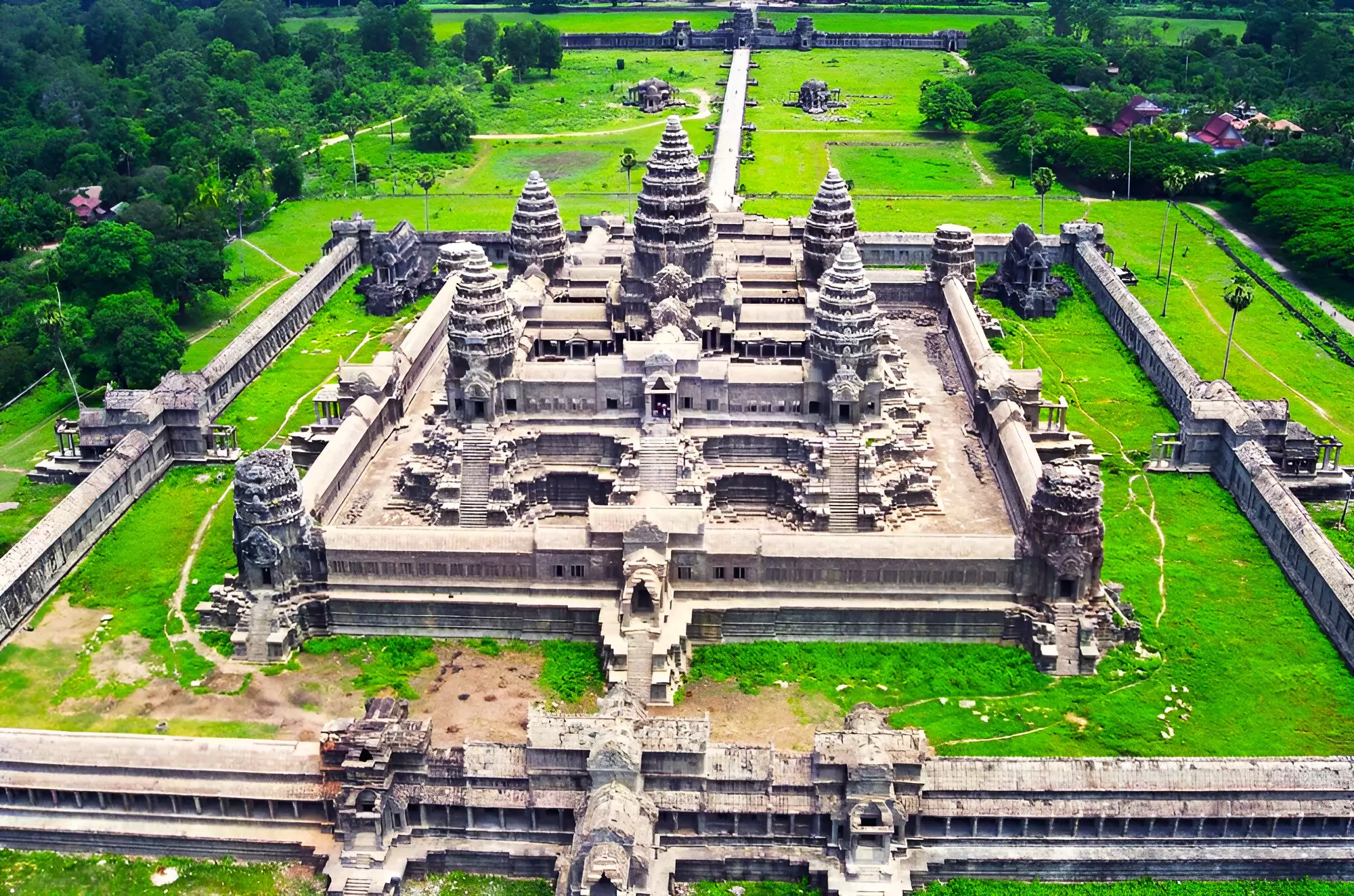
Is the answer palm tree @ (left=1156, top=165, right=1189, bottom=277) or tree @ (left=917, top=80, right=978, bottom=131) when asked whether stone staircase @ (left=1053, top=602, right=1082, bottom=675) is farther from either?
tree @ (left=917, top=80, right=978, bottom=131)

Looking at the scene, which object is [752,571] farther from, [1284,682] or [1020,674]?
[1284,682]

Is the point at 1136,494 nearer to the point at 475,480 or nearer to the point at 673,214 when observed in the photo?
the point at 673,214

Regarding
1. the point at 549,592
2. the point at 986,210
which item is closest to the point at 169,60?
the point at 986,210

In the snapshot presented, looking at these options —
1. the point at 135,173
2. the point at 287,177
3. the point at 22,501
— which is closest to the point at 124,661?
the point at 22,501

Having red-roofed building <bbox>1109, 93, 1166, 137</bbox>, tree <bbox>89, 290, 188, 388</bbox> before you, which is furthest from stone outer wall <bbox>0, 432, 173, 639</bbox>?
red-roofed building <bbox>1109, 93, 1166, 137</bbox>

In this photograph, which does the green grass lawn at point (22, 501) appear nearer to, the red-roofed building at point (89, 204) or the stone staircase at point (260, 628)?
the stone staircase at point (260, 628)
